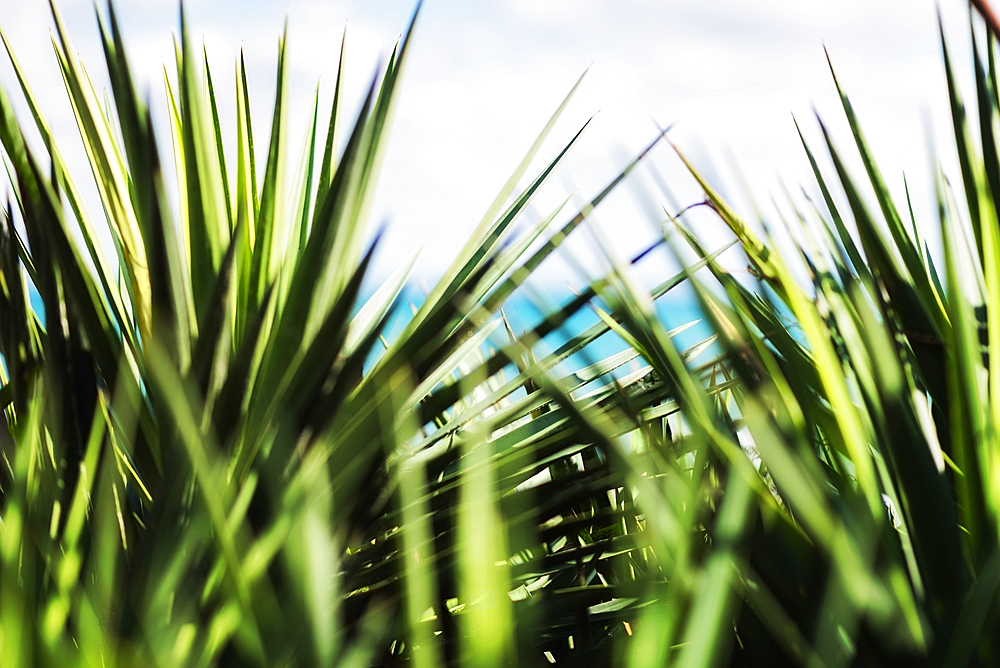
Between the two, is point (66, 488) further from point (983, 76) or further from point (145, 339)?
point (983, 76)

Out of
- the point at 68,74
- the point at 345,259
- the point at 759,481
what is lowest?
the point at 759,481

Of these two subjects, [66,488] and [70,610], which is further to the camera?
[66,488]

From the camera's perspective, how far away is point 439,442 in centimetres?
65

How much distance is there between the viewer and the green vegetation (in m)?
0.33

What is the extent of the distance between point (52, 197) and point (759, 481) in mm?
438

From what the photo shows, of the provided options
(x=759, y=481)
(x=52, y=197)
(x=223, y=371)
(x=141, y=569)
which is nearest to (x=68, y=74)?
(x=52, y=197)

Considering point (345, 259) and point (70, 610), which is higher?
point (345, 259)

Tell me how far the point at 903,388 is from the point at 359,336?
0.46 m

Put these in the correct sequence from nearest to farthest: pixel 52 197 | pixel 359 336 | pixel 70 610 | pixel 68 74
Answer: pixel 70 610
pixel 52 197
pixel 68 74
pixel 359 336

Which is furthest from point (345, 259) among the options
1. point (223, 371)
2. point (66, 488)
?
point (66, 488)

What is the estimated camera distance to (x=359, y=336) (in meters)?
0.70

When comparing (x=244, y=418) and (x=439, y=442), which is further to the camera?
(x=439, y=442)

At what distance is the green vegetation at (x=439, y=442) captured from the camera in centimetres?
33

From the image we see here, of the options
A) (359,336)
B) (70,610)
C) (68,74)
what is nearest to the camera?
Answer: (70,610)
